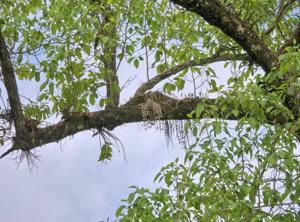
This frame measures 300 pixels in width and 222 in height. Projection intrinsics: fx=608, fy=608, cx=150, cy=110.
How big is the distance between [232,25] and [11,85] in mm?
2896

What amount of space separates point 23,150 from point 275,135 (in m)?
→ 3.83

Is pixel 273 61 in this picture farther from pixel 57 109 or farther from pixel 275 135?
pixel 57 109

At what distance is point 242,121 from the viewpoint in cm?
550

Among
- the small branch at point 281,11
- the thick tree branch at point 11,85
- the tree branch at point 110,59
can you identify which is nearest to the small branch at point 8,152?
the thick tree branch at point 11,85

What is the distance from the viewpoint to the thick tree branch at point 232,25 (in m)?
6.79

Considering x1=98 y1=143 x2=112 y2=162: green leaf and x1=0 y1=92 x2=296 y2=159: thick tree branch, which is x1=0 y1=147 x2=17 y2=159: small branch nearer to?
x1=0 y1=92 x2=296 y2=159: thick tree branch

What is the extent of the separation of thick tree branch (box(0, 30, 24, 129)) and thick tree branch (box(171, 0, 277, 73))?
7.80 feet

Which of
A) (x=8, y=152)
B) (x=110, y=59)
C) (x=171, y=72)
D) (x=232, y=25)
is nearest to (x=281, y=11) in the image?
(x=232, y=25)

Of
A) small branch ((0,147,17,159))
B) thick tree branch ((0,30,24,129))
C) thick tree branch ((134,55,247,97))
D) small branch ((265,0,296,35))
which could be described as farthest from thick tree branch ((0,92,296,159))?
small branch ((265,0,296,35))

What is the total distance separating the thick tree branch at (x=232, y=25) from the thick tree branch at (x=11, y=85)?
2377 millimetres

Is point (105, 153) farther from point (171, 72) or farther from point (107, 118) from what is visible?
point (171, 72)

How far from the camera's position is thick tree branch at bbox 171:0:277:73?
6.79 metres

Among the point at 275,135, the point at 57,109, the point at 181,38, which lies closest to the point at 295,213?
the point at 275,135

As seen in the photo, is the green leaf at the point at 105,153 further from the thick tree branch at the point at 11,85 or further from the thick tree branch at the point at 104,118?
the thick tree branch at the point at 11,85
